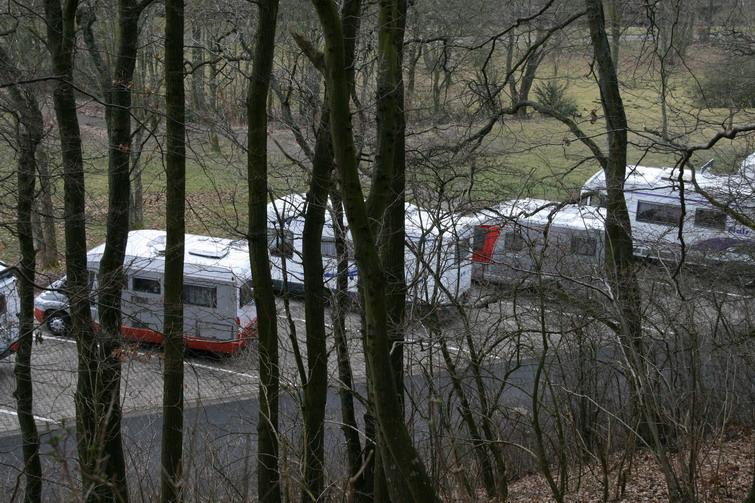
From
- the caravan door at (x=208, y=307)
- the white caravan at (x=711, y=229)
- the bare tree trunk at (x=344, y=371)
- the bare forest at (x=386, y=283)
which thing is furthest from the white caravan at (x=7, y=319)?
the white caravan at (x=711, y=229)

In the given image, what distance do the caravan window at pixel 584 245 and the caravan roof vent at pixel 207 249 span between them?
6.41m

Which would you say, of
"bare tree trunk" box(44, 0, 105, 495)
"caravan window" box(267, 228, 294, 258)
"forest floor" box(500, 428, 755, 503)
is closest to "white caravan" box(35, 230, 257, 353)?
"caravan window" box(267, 228, 294, 258)

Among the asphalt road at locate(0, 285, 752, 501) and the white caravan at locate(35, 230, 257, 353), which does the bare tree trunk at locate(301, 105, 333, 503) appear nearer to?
the asphalt road at locate(0, 285, 752, 501)

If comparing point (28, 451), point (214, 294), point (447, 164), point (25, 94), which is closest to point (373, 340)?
point (447, 164)

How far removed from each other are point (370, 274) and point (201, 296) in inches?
401

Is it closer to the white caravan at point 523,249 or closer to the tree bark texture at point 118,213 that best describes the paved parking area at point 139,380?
the white caravan at point 523,249

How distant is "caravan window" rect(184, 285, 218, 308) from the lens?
1500cm

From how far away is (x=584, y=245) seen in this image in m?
12.4

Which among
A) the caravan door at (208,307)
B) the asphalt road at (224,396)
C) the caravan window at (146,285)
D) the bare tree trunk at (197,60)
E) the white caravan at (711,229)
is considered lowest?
the asphalt road at (224,396)

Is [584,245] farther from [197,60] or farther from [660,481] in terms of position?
[197,60]

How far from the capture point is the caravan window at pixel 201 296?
15000 mm

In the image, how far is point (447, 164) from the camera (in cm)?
880

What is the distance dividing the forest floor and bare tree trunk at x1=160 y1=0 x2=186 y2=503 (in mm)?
3743

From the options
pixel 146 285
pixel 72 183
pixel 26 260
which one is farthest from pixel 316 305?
pixel 146 285
